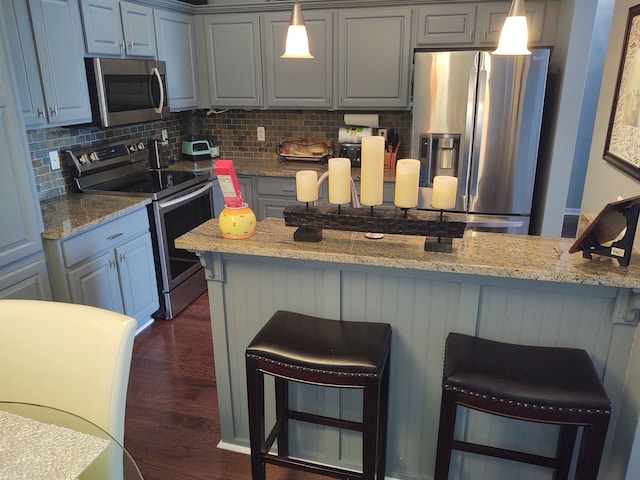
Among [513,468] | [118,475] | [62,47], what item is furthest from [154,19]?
[513,468]

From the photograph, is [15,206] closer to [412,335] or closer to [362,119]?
[412,335]

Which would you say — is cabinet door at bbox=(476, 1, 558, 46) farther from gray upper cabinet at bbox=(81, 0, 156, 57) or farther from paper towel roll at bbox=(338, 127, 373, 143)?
gray upper cabinet at bbox=(81, 0, 156, 57)

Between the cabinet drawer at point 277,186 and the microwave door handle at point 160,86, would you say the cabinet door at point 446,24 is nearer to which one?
the cabinet drawer at point 277,186

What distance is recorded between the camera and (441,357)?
5.80ft

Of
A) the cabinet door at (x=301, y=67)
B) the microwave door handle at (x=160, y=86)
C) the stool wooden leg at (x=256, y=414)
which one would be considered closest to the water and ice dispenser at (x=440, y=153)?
the cabinet door at (x=301, y=67)

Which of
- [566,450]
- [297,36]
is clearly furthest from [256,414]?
[297,36]

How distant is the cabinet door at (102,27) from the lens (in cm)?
282

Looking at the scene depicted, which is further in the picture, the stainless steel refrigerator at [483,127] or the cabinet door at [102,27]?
the stainless steel refrigerator at [483,127]

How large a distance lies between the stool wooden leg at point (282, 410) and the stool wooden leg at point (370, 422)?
1.54 feet

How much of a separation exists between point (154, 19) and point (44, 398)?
2.91 metres

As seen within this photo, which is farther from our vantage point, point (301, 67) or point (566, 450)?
point (301, 67)

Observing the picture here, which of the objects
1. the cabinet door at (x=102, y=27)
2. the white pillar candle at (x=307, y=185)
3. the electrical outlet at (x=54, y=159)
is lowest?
the electrical outlet at (x=54, y=159)

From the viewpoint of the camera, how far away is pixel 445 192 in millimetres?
1545

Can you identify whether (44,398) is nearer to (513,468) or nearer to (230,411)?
(230,411)
